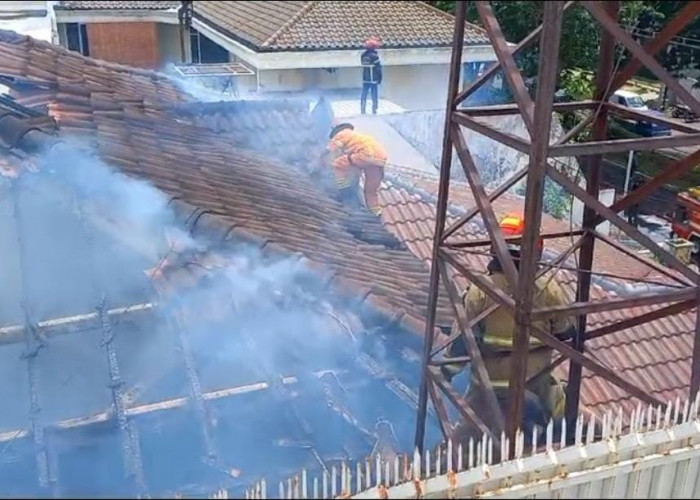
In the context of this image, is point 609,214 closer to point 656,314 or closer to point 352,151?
point 656,314

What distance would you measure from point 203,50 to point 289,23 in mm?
6100

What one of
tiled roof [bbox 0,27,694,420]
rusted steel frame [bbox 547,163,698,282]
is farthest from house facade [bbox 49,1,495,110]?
rusted steel frame [bbox 547,163,698,282]

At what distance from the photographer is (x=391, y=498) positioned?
308 centimetres

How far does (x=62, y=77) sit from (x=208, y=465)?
5.31 m

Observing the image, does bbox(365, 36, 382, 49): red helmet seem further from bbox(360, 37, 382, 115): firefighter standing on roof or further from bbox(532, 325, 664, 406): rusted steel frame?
bbox(532, 325, 664, 406): rusted steel frame

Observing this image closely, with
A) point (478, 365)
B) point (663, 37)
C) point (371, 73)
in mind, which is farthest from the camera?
point (371, 73)

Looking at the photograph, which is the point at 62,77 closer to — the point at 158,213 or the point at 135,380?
the point at 158,213

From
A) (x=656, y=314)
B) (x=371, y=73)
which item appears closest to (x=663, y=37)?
(x=656, y=314)

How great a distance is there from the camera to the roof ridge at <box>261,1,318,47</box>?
16078mm

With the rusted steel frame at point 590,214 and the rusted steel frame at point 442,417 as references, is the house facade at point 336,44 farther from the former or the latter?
the rusted steel frame at point 442,417

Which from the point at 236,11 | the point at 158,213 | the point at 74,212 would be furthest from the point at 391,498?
the point at 236,11

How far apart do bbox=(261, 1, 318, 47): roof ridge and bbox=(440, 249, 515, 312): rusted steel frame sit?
1202 centimetres

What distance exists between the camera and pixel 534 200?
12.9ft

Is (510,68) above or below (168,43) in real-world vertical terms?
above
